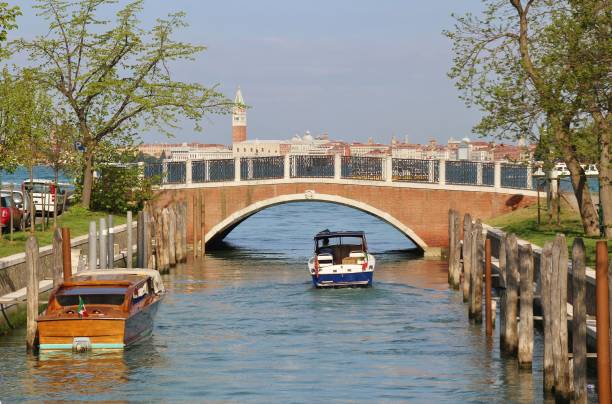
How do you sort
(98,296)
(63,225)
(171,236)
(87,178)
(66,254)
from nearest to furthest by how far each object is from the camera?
1. (98,296)
2. (66,254)
3. (63,225)
4. (171,236)
5. (87,178)

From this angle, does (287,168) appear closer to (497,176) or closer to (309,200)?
(309,200)

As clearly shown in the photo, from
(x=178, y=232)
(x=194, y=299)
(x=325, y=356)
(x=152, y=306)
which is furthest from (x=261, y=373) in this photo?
(x=178, y=232)

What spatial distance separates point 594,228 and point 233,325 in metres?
14.0

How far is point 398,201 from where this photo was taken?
59.2 m

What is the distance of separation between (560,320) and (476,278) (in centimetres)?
1214

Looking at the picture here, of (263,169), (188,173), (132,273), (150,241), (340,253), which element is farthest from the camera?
(263,169)

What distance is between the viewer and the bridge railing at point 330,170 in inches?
2318

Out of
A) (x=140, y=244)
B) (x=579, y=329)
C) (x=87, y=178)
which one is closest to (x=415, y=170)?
(x=87, y=178)

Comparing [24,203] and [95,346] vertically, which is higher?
[24,203]

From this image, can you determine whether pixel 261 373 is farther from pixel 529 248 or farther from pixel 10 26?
pixel 10 26

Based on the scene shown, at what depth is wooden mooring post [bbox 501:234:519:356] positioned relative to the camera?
29.0m

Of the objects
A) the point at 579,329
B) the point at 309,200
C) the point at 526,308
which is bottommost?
the point at 526,308

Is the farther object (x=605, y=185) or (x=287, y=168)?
(x=287, y=168)

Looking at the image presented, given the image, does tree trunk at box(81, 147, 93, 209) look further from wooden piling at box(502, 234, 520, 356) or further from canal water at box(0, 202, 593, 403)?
wooden piling at box(502, 234, 520, 356)
